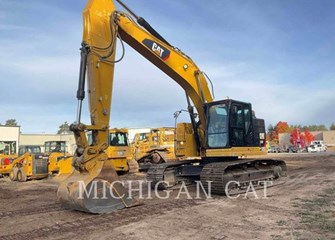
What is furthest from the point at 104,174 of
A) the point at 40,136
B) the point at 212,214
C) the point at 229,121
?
the point at 40,136

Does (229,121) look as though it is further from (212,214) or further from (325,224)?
(325,224)

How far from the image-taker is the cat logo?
1031cm

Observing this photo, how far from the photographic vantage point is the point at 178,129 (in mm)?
12648

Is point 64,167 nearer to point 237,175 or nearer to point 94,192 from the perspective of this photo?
point 237,175

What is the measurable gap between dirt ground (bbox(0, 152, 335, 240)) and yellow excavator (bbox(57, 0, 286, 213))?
615mm

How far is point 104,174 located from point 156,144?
14.6m

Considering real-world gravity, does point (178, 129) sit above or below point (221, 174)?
above

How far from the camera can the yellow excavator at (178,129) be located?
7.81 m

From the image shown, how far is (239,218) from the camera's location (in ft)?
24.4

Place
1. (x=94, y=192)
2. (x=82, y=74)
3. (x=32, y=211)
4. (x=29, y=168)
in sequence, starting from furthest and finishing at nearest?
(x=29, y=168)
(x=32, y=211)
(x=82, y=74)
(x=94, y=192)

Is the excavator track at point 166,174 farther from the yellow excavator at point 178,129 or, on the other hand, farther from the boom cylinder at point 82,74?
the boom cylinder at point 82,74

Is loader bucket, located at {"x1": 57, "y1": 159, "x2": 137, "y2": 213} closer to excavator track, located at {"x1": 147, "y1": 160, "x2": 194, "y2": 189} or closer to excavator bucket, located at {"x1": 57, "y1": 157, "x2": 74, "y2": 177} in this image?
excavator track, located at {"x1": 147, "y1": 160, "x2": 194, "y2": 189}

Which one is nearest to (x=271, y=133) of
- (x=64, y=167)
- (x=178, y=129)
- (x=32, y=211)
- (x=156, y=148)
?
(x=156, y=148)

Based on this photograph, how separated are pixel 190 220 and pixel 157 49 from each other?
17.2ft
